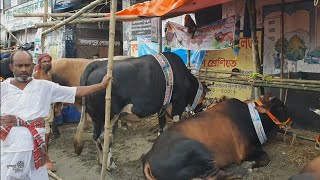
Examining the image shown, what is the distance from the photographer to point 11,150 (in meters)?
3.15

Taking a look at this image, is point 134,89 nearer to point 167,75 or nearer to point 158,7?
point 167,75

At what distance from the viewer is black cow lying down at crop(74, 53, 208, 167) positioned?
5566 millimetres

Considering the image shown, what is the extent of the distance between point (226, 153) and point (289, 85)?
1321 millimetres

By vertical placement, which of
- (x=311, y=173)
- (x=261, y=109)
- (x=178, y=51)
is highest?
(x=178, y=51)

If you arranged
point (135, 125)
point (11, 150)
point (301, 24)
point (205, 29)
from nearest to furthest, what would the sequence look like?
point (11, 150) < point (301, 24) < point (205, 29) < point (135, 125)

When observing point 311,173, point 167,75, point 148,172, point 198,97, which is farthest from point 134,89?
point 311,173

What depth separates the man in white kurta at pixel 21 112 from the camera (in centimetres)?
315

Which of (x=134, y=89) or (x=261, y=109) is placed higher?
(x=134, y=89)

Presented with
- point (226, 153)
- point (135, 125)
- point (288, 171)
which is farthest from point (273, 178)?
point (135, 125)

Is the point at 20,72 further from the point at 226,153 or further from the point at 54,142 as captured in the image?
the point at 54,142

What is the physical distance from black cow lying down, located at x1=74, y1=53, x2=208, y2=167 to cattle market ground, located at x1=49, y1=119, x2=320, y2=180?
1.39ft

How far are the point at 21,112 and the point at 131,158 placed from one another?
10.4 ft

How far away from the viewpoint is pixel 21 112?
10.5 ft

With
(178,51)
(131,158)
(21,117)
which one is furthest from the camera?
(178,51)
